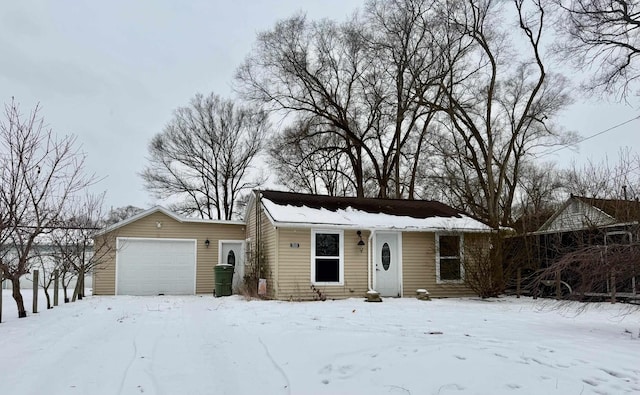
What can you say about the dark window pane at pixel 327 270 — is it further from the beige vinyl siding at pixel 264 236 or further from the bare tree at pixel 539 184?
the bare tree at pixel 539 184

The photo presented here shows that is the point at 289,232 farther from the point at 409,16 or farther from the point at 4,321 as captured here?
the point at 409,16

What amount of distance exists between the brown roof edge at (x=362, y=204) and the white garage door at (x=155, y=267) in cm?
433

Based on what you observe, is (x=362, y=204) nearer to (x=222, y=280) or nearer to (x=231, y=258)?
(x=222, y=280)

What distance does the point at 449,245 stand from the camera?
48.9ft

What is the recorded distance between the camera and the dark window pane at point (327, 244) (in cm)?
1384

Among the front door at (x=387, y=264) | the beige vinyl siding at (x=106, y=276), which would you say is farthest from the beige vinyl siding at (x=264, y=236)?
the beige vinyl siding at (x=106, y=276)

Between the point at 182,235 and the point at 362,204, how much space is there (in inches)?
260

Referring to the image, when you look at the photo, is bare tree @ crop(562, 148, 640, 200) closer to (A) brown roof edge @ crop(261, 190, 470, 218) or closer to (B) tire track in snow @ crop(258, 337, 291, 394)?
(A) brown roof edge @ crop(261, 190, 470, 218)

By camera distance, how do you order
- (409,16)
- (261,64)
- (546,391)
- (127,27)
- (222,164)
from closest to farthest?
(546,391), (127,27), (409,16), (261,64), (222,164)

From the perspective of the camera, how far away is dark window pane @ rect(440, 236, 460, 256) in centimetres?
1480

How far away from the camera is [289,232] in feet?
44.1

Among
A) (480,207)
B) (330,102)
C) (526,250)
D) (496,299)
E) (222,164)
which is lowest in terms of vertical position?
(496,299)

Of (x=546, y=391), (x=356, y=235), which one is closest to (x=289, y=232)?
(x=356, y=235)

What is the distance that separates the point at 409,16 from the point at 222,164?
1436 centimetres
